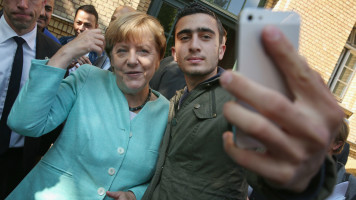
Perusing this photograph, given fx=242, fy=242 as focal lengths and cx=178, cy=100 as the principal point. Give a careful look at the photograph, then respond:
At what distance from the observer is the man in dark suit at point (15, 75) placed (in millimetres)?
1805

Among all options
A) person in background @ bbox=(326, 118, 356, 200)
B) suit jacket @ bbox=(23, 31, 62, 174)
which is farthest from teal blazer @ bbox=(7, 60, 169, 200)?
person in background @ bbox=(326, 118, 356, 200)

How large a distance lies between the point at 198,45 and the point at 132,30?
45 centimetres

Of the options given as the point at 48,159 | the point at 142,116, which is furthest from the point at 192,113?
the point at 48,159

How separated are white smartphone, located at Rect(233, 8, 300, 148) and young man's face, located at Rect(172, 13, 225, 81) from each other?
106 cm

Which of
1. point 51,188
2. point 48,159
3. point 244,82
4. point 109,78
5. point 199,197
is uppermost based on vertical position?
point 244,82

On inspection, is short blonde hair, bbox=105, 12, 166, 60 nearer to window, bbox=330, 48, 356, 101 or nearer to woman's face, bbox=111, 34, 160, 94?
woman's face, bbox=111, 34, 160, 94

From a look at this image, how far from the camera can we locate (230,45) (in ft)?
25.2

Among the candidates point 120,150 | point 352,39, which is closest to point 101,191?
point 120,150

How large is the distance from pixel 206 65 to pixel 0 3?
15.7 ft

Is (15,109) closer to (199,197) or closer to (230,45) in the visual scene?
(199,197)

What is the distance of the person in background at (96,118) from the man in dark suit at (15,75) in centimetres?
45

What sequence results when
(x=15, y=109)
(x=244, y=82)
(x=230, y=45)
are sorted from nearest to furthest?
(x=244, y=82)
(x=15, y=109)
(x=230, y=45)

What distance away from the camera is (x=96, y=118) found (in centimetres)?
145

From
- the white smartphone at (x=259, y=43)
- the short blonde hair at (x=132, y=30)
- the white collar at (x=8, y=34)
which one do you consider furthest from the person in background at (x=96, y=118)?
the white smartphone at (x=259, y=43)
